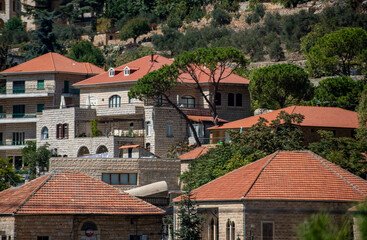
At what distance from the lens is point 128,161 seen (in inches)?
2135

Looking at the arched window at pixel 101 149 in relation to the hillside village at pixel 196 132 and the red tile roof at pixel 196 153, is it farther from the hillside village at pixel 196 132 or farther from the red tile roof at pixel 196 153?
the red tile roof at pixel 196 153

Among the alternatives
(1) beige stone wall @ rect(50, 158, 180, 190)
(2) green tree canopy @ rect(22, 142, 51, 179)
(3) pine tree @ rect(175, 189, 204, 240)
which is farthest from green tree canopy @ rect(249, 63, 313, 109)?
(3) pine tree @ rect(175, 189, 204, 240)

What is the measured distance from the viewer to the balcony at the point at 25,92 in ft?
262

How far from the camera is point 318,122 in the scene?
60062 millimetres

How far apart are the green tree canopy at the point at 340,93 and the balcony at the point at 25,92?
26.6 metres

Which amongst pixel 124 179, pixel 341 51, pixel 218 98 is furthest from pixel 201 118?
pixel 124 179

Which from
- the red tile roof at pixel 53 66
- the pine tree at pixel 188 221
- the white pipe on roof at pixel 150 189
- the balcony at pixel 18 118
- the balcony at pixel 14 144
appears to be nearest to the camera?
the pine tree at pixel 188 221

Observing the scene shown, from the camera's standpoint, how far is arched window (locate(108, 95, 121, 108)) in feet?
242

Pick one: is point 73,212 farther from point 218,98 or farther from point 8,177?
point 218,98

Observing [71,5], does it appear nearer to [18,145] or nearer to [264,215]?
[18,145]

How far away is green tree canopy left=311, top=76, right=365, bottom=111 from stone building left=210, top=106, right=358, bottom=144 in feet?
10.7

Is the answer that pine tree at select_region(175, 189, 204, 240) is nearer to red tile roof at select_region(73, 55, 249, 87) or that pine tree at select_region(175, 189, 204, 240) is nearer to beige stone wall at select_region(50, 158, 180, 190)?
beige stone wall at select_region(50, 158, 180, 190)

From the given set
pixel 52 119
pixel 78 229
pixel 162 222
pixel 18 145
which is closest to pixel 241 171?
pixel 162 222

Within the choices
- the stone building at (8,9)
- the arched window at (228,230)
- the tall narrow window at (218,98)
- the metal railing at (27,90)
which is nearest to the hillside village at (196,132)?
the arched window at (228,230)
